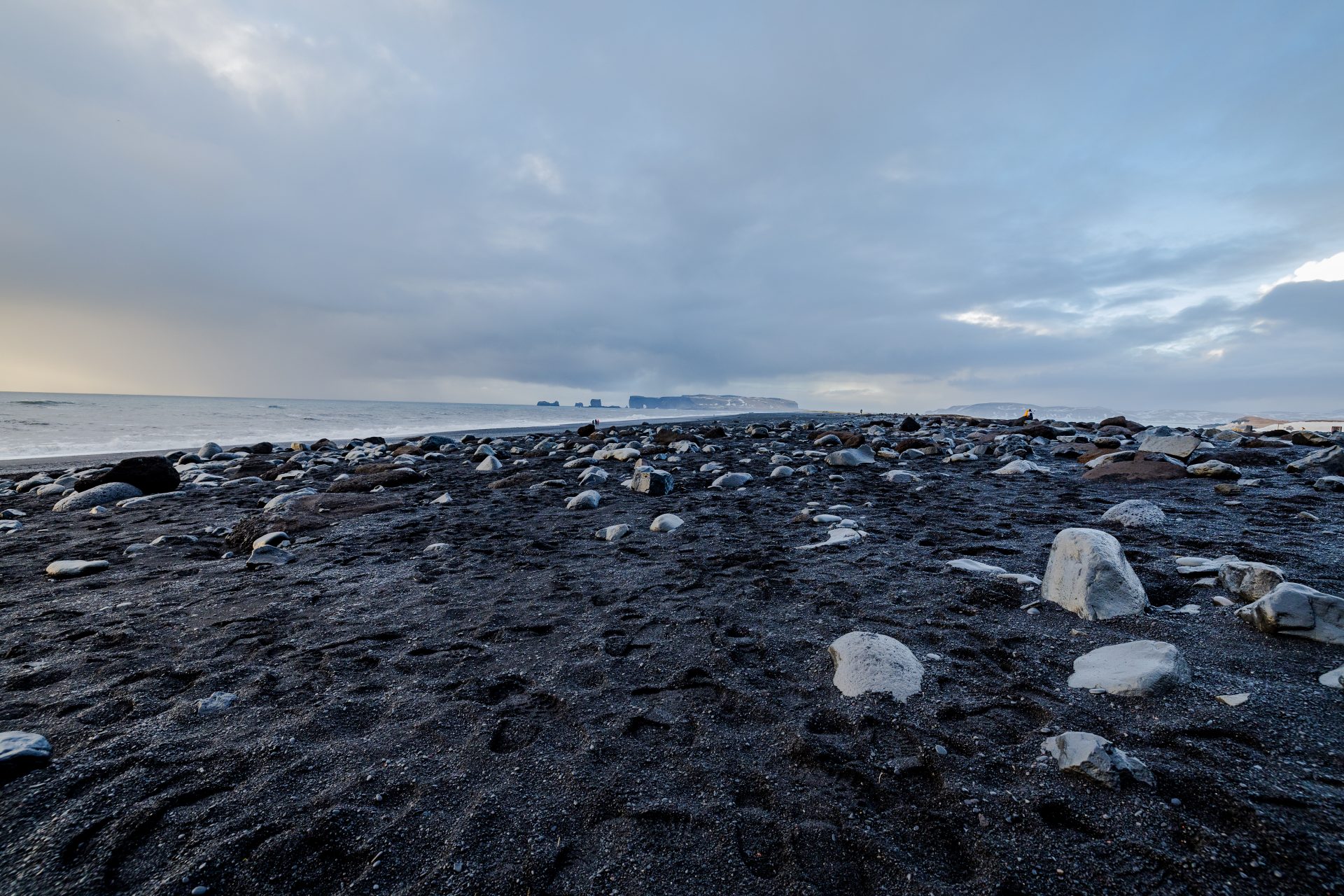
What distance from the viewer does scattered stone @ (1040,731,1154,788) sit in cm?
143

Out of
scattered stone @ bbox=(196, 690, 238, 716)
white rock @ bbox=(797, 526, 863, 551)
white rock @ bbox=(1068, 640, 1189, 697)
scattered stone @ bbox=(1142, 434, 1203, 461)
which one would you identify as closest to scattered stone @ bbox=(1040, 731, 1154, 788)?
white rock @ bbox=(1068, 640, 1189, 697)

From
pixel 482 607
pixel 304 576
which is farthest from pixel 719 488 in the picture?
pixel 304 576

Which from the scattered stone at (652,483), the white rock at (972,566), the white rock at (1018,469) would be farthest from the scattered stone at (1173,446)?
the scattered stone at (652,483)

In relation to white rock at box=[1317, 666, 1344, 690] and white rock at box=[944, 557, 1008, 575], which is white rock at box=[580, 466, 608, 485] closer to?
white rock at box=[944, 557, 1008, 575]

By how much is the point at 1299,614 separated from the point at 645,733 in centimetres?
255

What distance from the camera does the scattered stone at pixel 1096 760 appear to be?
1.43 m

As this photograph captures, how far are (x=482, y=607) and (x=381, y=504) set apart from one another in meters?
3.19

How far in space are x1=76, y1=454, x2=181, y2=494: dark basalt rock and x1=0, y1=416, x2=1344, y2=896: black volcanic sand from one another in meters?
3.41

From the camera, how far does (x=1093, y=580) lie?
2457 millimetres

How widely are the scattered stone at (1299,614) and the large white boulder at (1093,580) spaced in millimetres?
376

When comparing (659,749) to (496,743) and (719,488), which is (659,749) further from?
(719,488)

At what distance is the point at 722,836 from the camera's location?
1.35 metres

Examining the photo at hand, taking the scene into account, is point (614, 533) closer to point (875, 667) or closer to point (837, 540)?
point (837, 540)

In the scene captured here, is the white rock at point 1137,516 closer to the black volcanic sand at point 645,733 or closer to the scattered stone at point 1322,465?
the black volcanic sand at point 645,733
